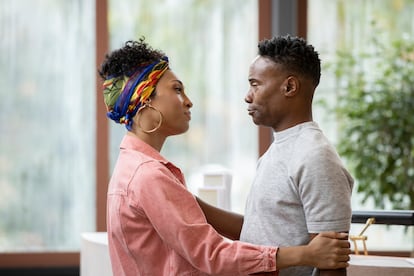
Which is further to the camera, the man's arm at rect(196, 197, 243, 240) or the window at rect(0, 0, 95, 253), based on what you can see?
the window at rect(0, 0, 95, 253)

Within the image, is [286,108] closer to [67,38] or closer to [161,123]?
[161,123]

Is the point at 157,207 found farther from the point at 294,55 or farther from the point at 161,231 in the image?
the point at 294,55

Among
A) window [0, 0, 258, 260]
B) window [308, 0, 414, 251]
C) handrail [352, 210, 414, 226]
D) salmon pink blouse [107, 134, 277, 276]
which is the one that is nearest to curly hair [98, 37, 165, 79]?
salmon pink blouse [107, 134, 277, 276]

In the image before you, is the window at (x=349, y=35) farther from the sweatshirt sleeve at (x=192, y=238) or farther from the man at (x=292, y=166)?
the sweatshirt sleeve at (x=192, y=238)

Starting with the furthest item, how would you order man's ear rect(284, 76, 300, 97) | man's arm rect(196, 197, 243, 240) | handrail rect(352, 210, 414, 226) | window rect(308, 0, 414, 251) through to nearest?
window rect(308, 0, 414, 251)
handrail rect(352, 210, 414, 226)
man's arm rect(196, 197, 243, 240)
man's ear rect(284, 76, 300, 97)

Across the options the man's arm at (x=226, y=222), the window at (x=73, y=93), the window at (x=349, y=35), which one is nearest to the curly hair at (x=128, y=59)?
the man's arm at (x=226, y=222)

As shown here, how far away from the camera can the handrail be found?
2.42m

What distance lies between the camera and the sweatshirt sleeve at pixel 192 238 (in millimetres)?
1818

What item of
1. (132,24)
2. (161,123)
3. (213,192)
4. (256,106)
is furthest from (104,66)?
(132,24)

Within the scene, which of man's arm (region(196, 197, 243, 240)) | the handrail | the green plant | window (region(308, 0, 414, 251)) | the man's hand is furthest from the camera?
window (region(308, 0, 414, 251))

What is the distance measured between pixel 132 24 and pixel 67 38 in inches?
16.1

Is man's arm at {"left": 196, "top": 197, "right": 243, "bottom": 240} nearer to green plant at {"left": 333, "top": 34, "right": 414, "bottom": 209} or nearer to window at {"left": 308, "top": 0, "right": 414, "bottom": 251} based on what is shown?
green plant at {"left": 333, "top": 34, "right": 414, "bottom": 209}

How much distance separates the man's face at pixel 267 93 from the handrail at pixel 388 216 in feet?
2.04

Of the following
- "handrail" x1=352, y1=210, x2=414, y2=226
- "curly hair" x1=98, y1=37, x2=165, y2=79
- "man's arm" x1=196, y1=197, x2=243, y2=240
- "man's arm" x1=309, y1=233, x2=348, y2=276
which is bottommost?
"man's arm" x1=309, y1=233, x2=348, y2=276
